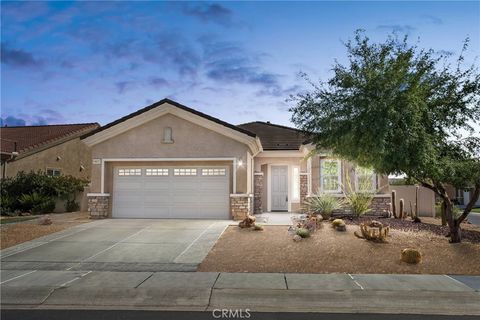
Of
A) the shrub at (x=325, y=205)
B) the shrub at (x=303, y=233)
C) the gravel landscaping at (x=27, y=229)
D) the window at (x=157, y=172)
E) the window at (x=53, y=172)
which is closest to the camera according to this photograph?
the shrub at (x=303, y=233)

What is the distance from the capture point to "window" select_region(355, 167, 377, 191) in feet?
58.5

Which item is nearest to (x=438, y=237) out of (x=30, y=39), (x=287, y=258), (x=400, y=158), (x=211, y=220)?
(x=400, y=158)

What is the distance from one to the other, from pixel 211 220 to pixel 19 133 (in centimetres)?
1946

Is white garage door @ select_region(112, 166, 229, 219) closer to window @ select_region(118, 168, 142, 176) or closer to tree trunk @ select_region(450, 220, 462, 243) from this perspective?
window @ select_region(118, 168, 142, 176)

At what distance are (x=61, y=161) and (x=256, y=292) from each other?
22455 mm

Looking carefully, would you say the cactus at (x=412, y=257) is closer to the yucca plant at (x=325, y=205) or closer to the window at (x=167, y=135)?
the yucca plant at (x=325, y=205)

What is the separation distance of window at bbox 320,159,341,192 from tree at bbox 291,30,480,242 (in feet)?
19.8

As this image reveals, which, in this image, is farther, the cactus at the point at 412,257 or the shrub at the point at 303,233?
the shrub at the point at 303,233

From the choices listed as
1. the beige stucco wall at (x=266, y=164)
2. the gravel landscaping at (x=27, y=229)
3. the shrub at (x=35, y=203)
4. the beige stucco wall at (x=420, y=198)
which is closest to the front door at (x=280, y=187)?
the beige stucco wall at (x=266, y=164)

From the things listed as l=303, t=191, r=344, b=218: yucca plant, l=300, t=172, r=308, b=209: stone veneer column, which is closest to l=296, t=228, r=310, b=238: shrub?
l=303, t=191, r=344, b=218: yucca plant

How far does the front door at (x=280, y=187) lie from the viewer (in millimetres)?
21094

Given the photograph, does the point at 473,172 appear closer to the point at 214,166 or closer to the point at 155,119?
the point at 214,166

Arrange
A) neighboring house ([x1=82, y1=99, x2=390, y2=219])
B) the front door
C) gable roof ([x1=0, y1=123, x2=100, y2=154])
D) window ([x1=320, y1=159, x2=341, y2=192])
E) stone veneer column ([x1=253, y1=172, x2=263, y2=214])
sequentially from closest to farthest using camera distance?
neighboring house ([x1=82, y1=99, x2=390, y2=219]) < window ([x1=320, y1=159, x2=341, y2=192]) < stone veneer column ([x1=253, y1=172, x2=263, y2=214]) < the front door < gable roof ([x1=0, y1=123, x2=100, y2=154])

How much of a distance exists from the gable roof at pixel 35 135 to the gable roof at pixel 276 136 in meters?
11.7
